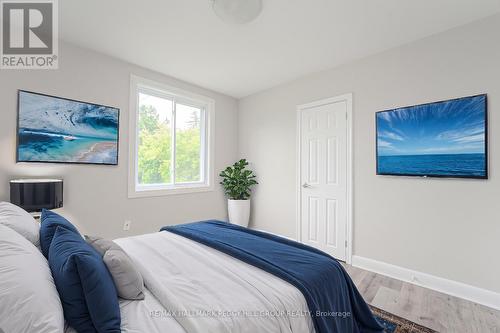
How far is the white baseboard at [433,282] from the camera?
2.10m

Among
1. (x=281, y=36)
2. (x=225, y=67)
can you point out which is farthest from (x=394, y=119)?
(x=225, y=67)

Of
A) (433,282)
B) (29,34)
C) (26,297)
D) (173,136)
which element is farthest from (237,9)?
(433,282)

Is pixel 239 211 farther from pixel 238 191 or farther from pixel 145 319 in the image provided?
pixel 145 319

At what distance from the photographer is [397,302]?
2137mm

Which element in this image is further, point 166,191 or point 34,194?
point 166,191

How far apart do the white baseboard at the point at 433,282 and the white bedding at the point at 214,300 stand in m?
2.03

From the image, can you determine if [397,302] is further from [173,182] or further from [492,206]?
[173,182]

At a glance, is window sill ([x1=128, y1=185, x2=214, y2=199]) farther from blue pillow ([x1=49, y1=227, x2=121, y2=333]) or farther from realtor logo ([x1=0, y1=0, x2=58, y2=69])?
blue pillow ([x1=49, y1=227, x2=121, y2=333])

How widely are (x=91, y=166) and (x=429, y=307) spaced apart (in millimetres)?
3849

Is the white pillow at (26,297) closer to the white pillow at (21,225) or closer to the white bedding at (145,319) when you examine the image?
the white bedding at (145,319)

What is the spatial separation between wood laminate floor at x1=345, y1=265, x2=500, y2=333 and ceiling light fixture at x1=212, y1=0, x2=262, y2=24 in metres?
2.76

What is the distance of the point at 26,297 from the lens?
0.76 m

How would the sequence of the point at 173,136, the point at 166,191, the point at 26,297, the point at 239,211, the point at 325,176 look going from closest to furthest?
the point at 26,297
the point at 325,176
the point at 166,191
the point at 173,136
the point at 239,211

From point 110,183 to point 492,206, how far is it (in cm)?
413
